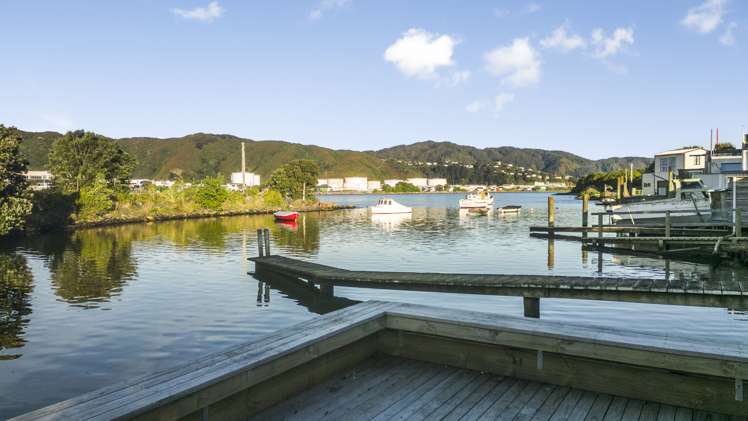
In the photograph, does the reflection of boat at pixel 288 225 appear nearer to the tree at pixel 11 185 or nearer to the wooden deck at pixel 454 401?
the tree at pixel 11 185

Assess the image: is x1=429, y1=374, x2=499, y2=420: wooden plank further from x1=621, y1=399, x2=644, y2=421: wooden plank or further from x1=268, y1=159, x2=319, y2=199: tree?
x1=268, y1=159, x2=319, y2=199: tree

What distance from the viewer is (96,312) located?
1705cm

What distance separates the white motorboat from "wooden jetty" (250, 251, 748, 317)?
26.1 m

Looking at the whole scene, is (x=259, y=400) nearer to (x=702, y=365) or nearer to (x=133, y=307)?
(x=702, y=365)

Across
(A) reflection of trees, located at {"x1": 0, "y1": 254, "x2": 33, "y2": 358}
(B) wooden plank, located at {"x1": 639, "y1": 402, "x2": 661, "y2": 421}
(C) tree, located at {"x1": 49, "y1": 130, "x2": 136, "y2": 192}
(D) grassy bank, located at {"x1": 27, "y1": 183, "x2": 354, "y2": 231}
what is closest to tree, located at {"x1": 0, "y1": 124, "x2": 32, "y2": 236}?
(D) grassy bank, located at {"x1": 27, "y1": 183, "x2": 354, "y2": 231}

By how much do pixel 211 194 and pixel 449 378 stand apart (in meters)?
79.5

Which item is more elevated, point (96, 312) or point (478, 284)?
point (478, 284)

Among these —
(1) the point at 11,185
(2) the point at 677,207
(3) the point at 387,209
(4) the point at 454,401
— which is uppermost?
(1) the point at 11,185

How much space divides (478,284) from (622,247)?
80.1 ft

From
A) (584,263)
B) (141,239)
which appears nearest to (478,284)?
(584,263)

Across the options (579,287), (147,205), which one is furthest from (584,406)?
(147,205)

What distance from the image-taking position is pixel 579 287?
12.4 metres

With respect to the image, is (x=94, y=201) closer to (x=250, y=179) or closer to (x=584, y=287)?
(x=584, y=287)

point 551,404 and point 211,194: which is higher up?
point 211,194
